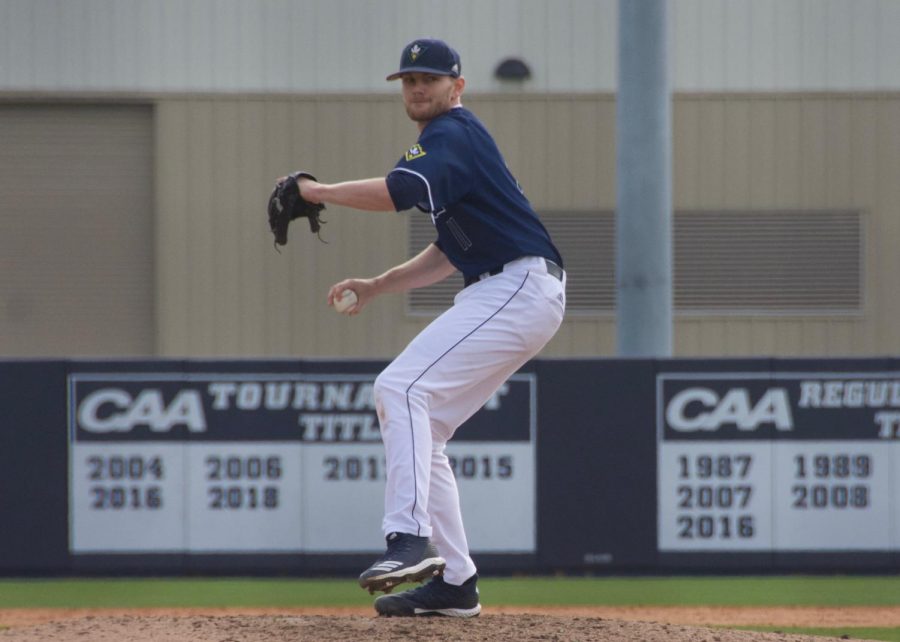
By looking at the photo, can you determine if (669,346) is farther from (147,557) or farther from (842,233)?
(842,233)

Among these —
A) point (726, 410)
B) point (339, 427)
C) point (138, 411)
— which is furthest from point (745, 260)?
point (138, 411)

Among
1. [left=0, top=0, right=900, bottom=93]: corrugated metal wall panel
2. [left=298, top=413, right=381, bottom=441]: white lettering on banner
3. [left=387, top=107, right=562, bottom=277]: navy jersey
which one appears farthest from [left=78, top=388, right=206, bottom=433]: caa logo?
[left=0, top=0, right=900, bottom=93]: corrugated metal wall panel

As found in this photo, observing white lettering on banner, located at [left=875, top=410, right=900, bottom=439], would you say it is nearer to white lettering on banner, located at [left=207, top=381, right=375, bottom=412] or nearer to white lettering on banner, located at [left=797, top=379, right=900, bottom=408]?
white lettering on banner, located at [left=797, top=379, right=900, bottom=408]

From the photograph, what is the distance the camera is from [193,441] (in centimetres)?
930

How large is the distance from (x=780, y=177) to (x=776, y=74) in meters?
1.17

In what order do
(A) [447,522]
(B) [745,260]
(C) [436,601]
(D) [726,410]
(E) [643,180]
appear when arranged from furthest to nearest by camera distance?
(B) [745,260] → (E) [643,180] → (D) [726,410] → (C) [436,601] → (A) [447,522]

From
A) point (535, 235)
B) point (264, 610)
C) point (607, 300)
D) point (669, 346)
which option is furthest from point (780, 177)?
point (535, 235)

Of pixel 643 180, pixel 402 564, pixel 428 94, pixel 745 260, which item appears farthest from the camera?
pixel 745 260

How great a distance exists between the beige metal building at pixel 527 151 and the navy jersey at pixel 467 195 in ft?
34.9

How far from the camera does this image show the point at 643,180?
10930 mm

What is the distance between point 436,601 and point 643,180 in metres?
6.56

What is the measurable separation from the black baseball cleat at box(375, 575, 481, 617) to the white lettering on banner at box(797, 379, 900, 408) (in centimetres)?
497

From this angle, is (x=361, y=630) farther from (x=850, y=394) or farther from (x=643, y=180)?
(x=643, y=180)

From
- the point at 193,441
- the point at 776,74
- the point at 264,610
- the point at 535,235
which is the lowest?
the point at 264,610
